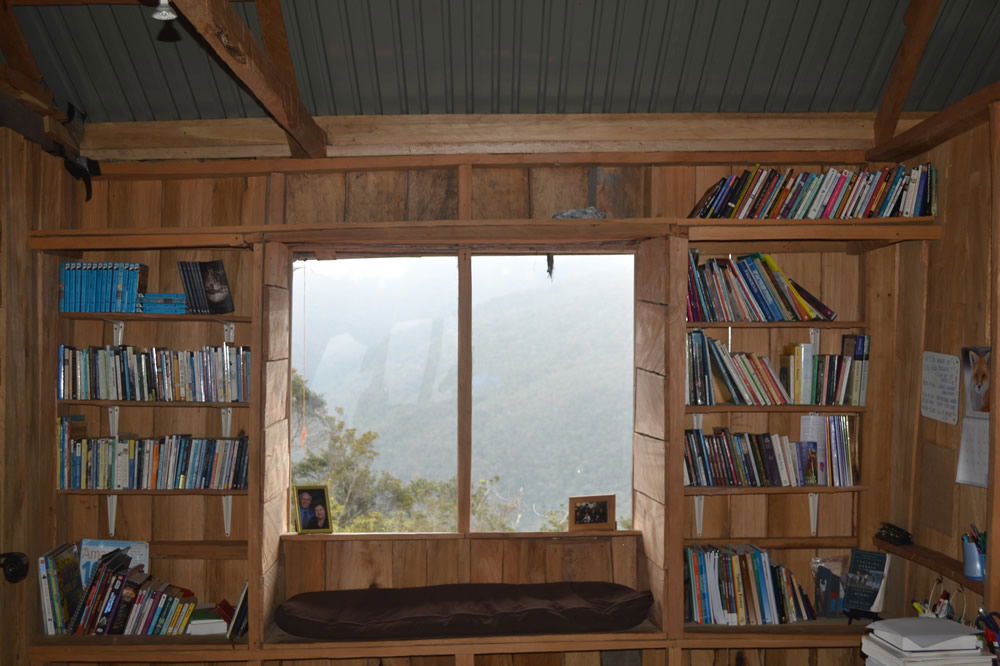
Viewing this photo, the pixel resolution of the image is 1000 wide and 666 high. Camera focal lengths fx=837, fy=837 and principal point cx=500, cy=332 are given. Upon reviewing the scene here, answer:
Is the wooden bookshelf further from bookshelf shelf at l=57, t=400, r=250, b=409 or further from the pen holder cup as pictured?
bookshelf shelf at l=57, t=400, r=250, b=409

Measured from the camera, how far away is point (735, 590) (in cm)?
340

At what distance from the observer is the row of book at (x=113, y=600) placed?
A: 11.0ft

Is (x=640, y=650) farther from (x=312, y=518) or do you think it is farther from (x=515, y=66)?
(x=515, y=66)

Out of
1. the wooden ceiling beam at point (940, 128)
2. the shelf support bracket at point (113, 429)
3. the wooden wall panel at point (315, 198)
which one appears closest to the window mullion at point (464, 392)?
the wooden wall panel at point (315, 198)

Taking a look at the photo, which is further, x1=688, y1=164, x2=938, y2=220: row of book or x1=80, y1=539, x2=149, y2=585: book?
x1=80, y1=539, x2=149, y2=585: book

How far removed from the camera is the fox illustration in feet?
9.30

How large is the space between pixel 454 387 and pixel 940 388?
1.99 m

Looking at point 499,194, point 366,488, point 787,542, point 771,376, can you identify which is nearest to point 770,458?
point 771,376

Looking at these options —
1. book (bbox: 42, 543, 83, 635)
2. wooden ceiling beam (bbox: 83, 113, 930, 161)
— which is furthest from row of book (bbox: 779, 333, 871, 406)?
book (bbox: 42, 543, 83, 635)

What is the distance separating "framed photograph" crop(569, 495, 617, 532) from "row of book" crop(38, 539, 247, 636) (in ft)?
4.71

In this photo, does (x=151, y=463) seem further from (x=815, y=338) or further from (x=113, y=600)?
(x=815, y=338)

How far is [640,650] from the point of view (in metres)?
3.70

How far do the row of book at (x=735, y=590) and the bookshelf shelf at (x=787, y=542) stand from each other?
0.72 feet

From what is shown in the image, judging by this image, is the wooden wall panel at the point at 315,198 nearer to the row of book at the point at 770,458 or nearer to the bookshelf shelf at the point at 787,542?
the row of book at the point at 770,458
